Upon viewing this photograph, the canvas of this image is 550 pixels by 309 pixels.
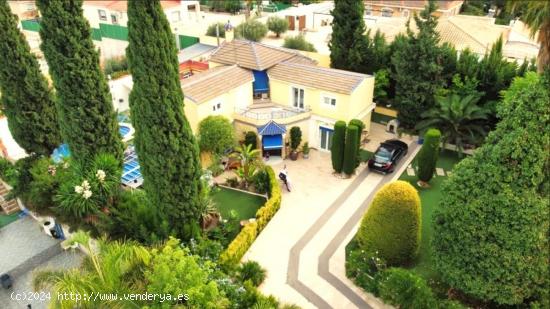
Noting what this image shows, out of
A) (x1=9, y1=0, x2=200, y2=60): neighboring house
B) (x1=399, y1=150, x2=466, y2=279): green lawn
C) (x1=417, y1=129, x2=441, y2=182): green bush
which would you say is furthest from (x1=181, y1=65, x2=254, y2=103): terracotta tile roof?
(x1=9, y1=0, x2=200, y2=60): neighboring house

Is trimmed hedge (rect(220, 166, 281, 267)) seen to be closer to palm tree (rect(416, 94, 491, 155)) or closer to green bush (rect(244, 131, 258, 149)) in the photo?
green bush (rect(244, 131, 258, 149))

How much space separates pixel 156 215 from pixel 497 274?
646 inches

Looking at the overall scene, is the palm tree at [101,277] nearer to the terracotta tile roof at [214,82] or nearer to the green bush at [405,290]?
the green bush at [405,290]

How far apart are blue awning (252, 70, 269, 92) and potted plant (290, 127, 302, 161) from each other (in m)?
5.21

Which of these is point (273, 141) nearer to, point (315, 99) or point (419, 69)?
point (315, 99)

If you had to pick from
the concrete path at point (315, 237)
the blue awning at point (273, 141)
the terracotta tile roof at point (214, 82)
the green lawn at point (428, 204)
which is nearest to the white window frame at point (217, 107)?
the terracotta tile roof at point (214, 82)

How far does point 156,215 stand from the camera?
21797 millimetres

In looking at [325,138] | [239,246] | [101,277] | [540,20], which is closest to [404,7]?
[325,138]

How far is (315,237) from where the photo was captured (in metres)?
24.7

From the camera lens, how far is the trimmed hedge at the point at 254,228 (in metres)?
21.5

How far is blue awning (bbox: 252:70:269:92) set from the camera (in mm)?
34625

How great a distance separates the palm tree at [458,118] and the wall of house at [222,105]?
14479 millimetres

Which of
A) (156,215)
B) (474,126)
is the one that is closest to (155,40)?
(156,215)

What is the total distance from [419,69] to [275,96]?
1202cm
